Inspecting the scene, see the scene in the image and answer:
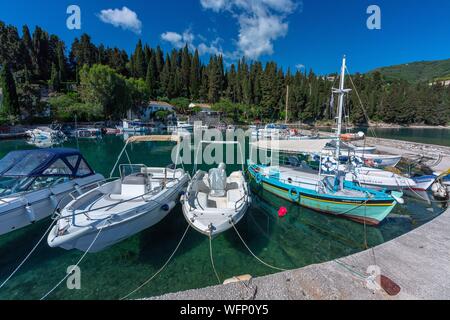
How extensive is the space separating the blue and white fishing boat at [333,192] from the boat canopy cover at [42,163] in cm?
905

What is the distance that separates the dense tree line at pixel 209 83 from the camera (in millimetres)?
60375

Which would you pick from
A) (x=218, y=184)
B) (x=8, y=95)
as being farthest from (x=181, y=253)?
(x=8, y=95)

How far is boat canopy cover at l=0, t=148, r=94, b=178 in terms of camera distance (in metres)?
7.68

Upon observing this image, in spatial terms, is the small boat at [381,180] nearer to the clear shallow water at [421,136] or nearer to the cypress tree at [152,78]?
the clear shallow water at [421,136]

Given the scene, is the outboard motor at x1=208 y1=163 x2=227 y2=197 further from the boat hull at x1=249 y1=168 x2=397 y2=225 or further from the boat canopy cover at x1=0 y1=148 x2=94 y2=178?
the boat canopy cover at x1=0 y1=148 x2=94 y2=178

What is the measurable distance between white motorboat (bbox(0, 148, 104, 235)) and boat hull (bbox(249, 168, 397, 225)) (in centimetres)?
909

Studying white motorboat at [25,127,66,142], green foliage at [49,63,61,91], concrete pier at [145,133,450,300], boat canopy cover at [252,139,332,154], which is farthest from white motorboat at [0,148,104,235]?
green foliage at [49,63,61,91]

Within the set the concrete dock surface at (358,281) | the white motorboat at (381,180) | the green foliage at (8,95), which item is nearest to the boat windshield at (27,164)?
the concrete dock surface at (358,281)

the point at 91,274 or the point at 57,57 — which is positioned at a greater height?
the point at 57,57

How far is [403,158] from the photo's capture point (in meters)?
18.6

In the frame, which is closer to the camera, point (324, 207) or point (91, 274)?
point (91, 274)
